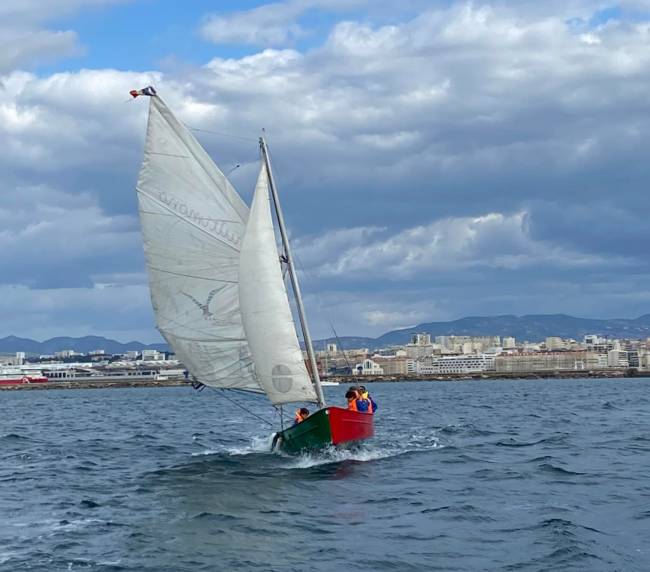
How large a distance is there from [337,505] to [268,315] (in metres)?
9.92

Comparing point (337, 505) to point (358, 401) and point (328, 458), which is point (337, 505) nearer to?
point (328, 458)

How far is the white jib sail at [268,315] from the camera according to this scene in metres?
36.0

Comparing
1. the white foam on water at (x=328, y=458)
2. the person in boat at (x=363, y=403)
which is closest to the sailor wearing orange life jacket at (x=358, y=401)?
the person in boat at (x=363, y=403)

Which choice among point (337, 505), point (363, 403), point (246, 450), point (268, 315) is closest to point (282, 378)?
point (268, 315)

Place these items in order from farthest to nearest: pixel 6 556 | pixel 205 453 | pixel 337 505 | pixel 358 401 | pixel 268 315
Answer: pixel 205 453, pixel 358 401, pixel 268 315, pixel 337 505, pixel 6 556

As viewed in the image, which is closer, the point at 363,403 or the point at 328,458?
the point at 328,458

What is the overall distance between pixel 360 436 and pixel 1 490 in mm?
12774

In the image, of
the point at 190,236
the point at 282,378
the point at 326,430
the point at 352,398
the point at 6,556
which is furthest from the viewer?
the point at 352,398

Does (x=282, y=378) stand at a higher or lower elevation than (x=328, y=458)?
higher

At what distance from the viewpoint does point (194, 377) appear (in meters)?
40.8

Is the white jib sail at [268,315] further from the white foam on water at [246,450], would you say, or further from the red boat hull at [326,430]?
the white foam on water at [246,450]

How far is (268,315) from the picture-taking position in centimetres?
3603

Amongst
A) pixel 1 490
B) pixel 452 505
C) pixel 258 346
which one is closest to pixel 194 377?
pixel 258 346

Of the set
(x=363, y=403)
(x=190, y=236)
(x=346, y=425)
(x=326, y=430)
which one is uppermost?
(x=190, y=236)
